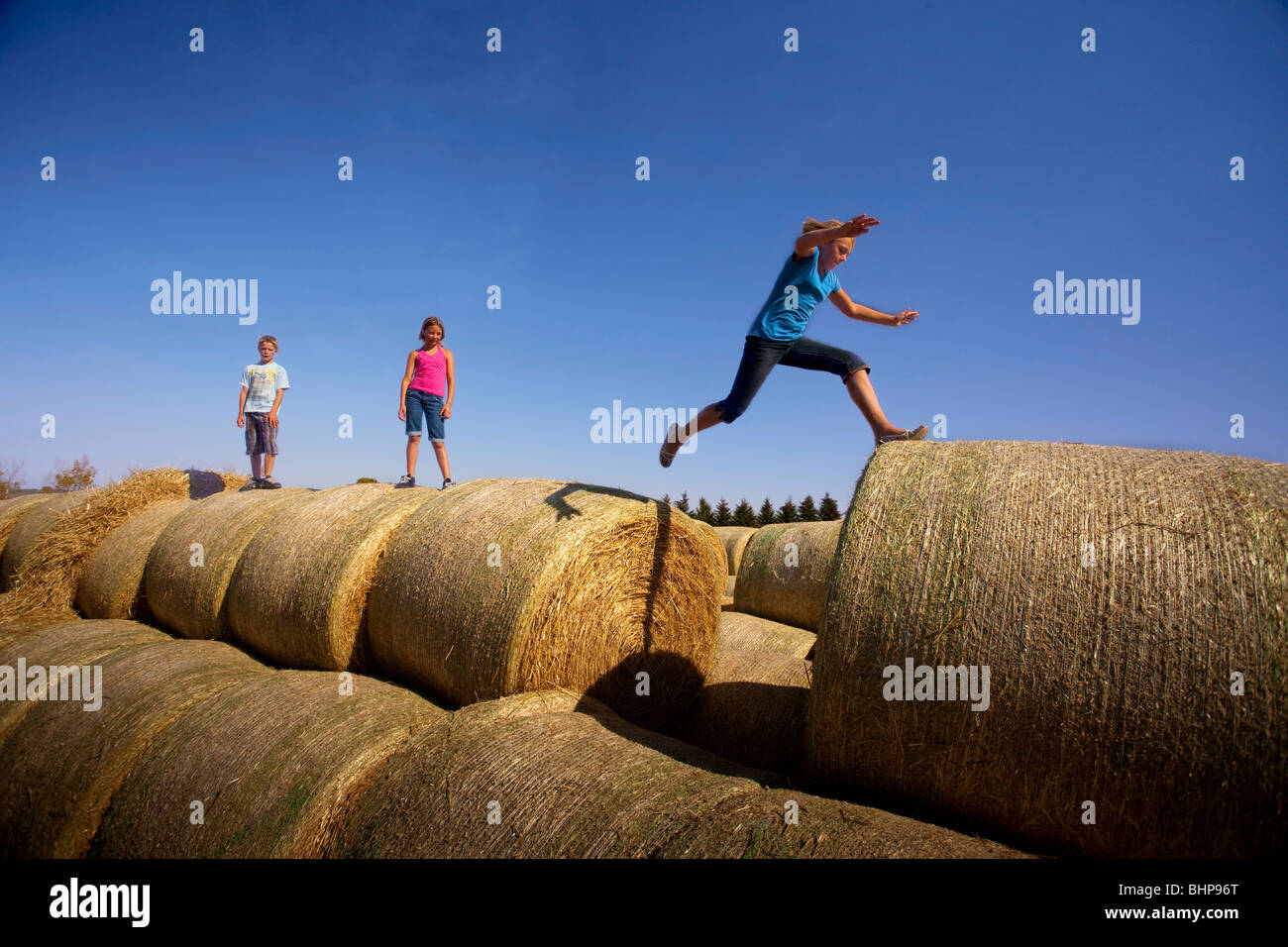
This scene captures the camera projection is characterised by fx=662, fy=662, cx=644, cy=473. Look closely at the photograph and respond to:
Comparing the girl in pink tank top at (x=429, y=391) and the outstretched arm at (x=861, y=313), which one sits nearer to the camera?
the outstretched arm at (x=861, y=313)

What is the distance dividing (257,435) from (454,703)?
22.8 ft

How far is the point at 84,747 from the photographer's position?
4184 mm

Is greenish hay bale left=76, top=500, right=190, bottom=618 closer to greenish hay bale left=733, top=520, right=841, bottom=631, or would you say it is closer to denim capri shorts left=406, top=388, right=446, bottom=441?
denim capri shorts left=406, top=388, right=446, bottom=441

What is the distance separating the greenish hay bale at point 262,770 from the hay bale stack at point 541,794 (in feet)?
0.58

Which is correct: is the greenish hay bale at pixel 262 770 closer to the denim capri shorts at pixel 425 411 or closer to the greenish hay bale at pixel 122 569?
the denim capri shorts at pixel 425 411

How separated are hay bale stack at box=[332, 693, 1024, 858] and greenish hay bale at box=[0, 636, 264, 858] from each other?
134 cm

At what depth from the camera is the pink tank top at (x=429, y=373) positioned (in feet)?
24.3

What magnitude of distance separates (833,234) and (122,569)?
8.14 meters

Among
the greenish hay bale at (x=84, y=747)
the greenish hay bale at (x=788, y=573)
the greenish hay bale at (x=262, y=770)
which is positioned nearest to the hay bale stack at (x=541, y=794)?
the greenish hay bale at (x=262, y=770)

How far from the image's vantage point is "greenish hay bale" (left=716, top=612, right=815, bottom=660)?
6.72 m

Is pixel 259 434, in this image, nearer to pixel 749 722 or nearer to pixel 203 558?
pixel 203 558

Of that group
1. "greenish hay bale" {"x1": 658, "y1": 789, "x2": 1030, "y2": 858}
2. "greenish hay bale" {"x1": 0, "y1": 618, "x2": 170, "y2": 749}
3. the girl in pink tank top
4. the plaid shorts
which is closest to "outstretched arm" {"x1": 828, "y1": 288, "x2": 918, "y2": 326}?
"greenish hay bale" {"x1": 658, "y1": 789, "x2": 1030, "y2": 858}

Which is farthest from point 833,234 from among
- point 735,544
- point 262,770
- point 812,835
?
point 735,544

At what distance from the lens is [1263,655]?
2115 mm
